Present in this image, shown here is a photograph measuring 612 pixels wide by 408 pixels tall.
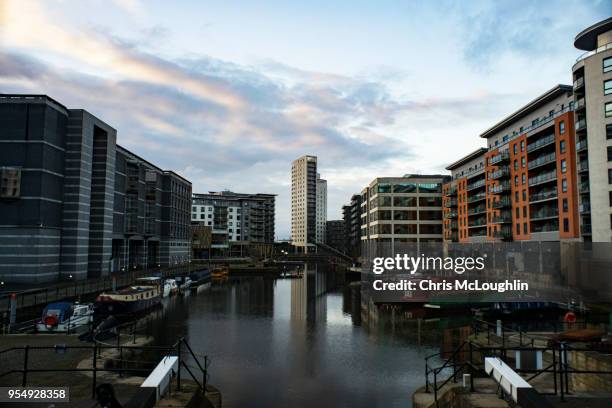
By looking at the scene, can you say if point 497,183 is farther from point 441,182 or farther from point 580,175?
point 441,182

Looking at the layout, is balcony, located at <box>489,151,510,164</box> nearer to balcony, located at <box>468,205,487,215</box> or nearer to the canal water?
Result: balcony, located at <box>468,205,487,215</box>

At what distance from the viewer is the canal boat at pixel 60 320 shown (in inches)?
1444

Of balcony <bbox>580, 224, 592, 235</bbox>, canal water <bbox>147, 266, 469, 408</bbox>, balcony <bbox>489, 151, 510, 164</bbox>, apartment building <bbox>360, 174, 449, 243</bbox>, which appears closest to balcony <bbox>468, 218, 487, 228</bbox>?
balcony <bbox>489, 151, 510, 164</bbox>

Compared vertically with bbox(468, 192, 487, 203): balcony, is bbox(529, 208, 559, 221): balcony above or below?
below

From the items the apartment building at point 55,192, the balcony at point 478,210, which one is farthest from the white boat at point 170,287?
the balcony at point 478,210

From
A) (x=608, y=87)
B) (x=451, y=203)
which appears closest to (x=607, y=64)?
(x=608, y=87)

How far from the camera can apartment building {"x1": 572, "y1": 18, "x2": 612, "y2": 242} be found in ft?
177

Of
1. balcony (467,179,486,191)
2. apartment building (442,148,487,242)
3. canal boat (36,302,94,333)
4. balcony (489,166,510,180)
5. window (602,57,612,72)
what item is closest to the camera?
canal boat (36,302,94,333)

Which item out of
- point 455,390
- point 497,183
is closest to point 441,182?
point 497,183

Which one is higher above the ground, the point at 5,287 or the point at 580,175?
the point at 580,175

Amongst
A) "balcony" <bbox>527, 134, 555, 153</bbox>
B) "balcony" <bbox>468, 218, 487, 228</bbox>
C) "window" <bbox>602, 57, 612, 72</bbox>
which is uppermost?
"window" <bbox>602, 57, 612, 72</bbox>

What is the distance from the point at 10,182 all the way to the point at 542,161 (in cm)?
7361

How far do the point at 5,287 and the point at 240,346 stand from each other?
1270 inches

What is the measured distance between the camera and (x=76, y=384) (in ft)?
58.3
